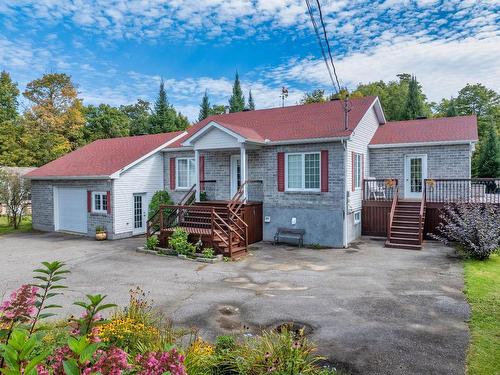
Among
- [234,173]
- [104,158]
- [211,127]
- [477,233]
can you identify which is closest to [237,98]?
[104,158]

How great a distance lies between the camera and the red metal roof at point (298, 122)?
14914mm

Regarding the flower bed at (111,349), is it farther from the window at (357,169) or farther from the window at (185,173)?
the window at (185,173)

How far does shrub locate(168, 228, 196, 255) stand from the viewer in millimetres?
12758

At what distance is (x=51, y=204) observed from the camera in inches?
764

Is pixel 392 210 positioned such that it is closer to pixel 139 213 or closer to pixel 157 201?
pixel 157 201

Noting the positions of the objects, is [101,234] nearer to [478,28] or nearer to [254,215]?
[254,215]

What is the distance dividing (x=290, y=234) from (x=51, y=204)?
1365 centimetres

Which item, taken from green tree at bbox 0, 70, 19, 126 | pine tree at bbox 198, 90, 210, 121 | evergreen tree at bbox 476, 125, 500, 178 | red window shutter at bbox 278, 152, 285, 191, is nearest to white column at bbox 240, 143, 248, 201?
red window shutter at bbox 278, 152, 285, 191

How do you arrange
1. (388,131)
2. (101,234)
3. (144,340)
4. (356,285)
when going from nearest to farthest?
1. (144,340)
2. (356,285)
3. (101,234)
4. (388,131)

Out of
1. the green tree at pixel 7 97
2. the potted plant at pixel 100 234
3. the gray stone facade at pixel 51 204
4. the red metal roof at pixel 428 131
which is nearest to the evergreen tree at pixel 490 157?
the red metal roof at pixel 428 131

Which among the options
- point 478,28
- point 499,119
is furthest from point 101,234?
point 499,119

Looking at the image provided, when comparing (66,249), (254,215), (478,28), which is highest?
(478,28)

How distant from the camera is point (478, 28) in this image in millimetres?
12336

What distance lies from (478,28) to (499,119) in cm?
3784
